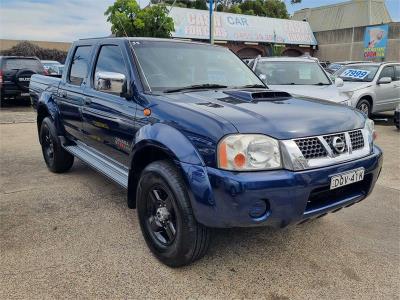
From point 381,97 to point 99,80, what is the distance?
28.8 feet

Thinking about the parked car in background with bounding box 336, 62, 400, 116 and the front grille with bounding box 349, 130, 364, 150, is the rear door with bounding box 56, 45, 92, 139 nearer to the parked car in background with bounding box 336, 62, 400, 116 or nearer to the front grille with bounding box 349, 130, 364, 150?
the front grille with bounding box 349, 130, 364, 150

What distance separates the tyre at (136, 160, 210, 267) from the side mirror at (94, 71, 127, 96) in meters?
0.81

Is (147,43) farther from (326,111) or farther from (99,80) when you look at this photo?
(326,111)

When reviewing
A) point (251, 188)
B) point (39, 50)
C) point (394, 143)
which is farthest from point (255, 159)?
point (39, 50)

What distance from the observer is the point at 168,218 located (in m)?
2.89

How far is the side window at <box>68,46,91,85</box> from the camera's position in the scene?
4.35 meters

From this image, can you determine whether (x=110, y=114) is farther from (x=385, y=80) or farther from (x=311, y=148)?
(x=385, y=80)

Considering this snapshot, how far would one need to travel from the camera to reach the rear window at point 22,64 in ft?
42.1

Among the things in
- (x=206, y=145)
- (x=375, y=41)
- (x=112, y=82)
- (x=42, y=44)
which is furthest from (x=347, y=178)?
(x=42, y=44)

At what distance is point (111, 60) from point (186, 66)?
0.79 metres

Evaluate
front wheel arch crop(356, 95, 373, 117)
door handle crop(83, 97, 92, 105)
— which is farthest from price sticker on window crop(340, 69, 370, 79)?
door handle crop(83, 97, 92, 105)

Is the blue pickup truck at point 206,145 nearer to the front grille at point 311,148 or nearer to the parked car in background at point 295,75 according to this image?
the front grille at point 311,148

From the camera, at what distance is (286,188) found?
239cm

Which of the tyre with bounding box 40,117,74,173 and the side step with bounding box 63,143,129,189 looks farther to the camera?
the tyre with bounding box 40,117,74,173
